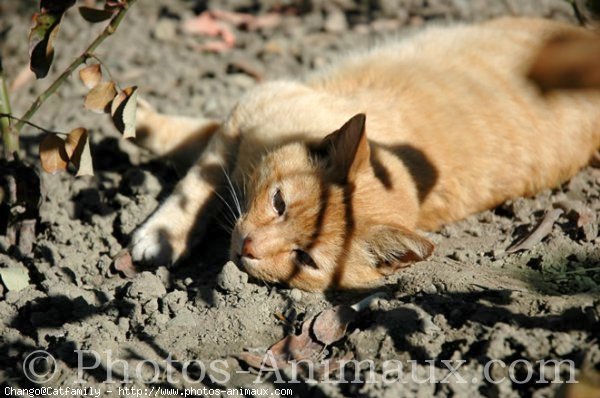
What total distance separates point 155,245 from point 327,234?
0.97 m

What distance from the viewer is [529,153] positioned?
4.00 metres

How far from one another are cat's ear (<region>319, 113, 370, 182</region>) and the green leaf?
159cm

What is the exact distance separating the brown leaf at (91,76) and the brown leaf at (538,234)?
224 cm

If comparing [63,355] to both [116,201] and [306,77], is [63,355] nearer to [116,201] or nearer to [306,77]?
[116,201]

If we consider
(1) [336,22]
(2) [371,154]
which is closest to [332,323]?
(2) [371,154]

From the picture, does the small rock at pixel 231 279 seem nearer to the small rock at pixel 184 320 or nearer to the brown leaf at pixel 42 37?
the small rock at pixel 184 320

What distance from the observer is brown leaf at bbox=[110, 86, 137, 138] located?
119 inches

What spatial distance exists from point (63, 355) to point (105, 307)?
0.35 meters

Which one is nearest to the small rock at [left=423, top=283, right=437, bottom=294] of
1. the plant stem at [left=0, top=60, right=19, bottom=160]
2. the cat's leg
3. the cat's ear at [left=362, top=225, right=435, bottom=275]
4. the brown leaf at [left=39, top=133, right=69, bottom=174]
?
the cat's ear at [left=362, top=225, right=435, bottom=275]

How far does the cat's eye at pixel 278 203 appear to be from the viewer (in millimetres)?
3344

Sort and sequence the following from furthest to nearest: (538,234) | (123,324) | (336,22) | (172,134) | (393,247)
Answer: (336,22) < (172,134) < (538,234) < (393,247) < (123,324)

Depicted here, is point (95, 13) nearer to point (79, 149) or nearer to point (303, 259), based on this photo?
point (79, 149)

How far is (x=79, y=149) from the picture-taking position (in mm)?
3062

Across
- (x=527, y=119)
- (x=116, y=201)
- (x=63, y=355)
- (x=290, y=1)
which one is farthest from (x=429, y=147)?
(x=290, y=1)
